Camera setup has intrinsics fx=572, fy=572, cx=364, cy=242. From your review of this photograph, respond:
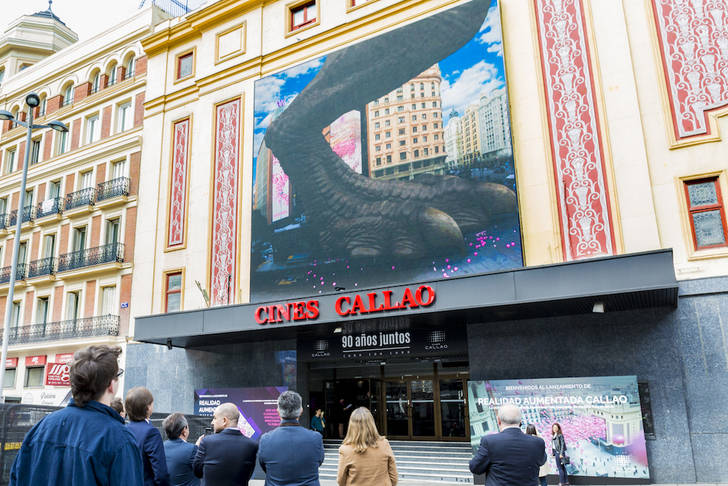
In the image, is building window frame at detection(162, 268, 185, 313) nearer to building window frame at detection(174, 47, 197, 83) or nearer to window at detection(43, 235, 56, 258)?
building window frame at detection(174, 47, 197, 83)

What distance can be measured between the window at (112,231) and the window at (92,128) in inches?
192

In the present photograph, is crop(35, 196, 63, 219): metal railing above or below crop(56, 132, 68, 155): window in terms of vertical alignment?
below

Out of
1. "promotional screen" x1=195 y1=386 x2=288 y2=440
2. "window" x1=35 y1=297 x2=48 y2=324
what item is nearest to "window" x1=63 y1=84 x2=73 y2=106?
"window" x1=35 y1=297 x2=48 y2=324

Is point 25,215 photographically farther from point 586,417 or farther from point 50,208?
point 586,417

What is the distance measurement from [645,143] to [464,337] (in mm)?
6995

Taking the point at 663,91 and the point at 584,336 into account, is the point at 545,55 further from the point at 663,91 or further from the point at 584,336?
the point at 584,336

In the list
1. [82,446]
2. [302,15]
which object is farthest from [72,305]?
[82,446]

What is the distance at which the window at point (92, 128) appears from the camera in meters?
27.3

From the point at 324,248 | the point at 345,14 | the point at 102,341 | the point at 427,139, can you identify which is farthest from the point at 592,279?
the point at 102,341

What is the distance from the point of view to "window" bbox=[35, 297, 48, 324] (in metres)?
26.0

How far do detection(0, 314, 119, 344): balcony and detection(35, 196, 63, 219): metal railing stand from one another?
17.3ft

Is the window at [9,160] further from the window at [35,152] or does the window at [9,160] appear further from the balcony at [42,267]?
the balcony at [42,267]

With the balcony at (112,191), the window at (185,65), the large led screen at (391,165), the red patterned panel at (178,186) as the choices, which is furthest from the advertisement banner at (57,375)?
the window at (185,65)

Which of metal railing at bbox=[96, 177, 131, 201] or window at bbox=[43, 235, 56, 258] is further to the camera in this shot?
window at bbox=[43, 235, 56, 258]
